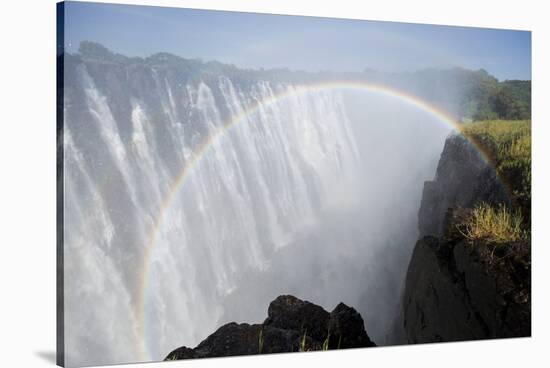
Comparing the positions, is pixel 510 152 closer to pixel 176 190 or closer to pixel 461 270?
pixel 461 270

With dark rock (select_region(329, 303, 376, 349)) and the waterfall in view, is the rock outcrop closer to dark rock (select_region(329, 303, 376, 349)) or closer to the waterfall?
dark rock (select_region(329, 303, 376, 349))

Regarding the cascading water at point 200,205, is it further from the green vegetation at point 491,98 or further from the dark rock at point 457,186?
the green vegetation at point 491,98

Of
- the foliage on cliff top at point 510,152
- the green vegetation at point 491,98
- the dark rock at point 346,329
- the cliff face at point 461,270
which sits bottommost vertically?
the dark rock at point 346,329

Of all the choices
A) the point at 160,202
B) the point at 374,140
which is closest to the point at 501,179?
the point at 374,140

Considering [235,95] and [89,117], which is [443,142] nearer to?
[235,95]

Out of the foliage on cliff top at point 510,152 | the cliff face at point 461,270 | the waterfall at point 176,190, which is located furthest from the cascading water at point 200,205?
the foliage on cliff top at point 510,152

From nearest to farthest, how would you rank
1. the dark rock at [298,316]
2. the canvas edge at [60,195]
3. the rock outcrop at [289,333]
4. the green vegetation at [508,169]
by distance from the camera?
1. the canvas edge at [60,195]
2. the rock outcrop at [289,333]
3. the dark rock at [298,316]
4. the green vegetation at [508,169]

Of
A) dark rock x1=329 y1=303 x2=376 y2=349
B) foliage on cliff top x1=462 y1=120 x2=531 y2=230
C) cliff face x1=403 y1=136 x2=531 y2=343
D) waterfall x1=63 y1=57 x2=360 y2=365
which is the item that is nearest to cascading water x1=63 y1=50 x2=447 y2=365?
waterfall x1=63 y1=57 x2=360 y2=365
